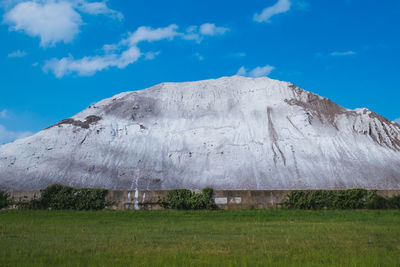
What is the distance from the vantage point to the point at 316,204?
13312 millimetres

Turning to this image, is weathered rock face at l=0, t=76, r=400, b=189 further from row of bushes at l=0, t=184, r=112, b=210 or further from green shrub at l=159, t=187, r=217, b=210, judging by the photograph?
row of bushes at l=0, t=184, r=112, b=210

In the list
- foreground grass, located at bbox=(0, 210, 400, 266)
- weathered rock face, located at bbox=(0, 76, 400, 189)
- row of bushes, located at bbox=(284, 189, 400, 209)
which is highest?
weathered rock face, located at bbox=(0, 76, 400, 189)

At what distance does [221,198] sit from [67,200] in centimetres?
500

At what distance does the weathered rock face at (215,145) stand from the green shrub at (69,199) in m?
26.5

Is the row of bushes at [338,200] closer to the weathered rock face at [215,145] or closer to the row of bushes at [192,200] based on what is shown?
the row of bushes at [192,200]

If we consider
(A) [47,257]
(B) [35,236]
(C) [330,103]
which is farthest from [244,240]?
(C) [330,103]

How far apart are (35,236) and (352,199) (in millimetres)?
10196

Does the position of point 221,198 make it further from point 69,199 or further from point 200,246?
point 200,246

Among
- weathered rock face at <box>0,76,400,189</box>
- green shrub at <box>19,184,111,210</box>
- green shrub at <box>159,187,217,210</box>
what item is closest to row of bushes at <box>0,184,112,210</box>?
green shrub at <box>19,184,111,210</box>

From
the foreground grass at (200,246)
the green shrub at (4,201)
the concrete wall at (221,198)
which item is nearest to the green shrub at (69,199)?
the concrete wall at (221,198)

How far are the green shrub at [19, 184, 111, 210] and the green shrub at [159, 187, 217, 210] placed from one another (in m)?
1.99

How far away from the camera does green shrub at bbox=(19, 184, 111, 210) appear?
13.1 m

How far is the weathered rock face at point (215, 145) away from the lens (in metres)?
40.9

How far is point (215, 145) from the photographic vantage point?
47.0 metres
